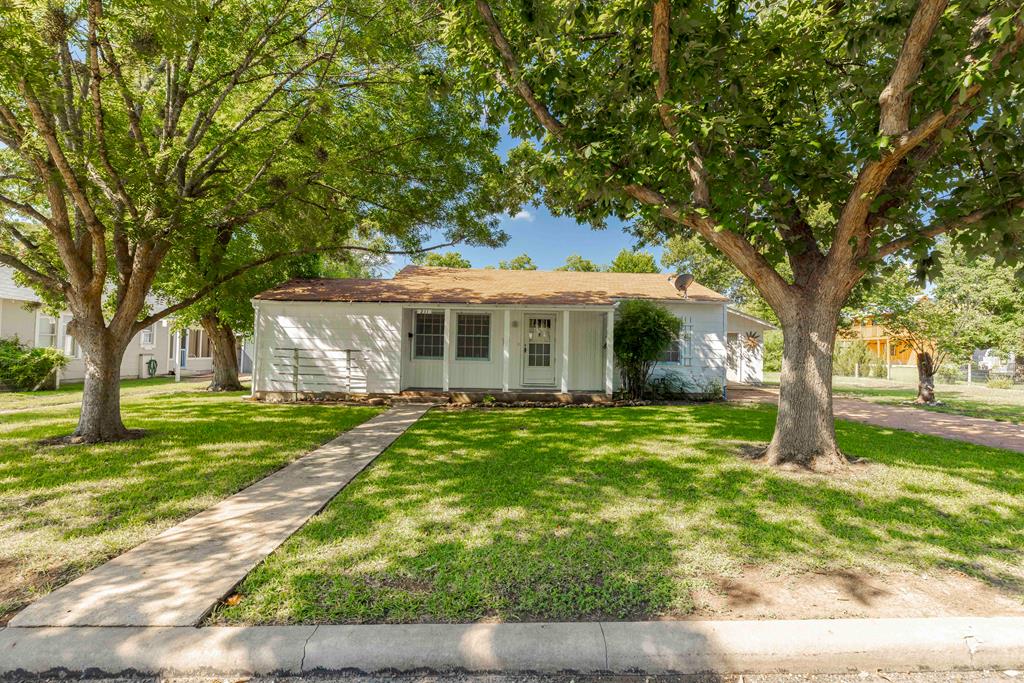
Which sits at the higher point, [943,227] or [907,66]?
[907,66]

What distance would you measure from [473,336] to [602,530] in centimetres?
972

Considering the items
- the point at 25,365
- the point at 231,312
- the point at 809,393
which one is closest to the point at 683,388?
the point at 809,393

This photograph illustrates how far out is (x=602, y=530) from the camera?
145 inches

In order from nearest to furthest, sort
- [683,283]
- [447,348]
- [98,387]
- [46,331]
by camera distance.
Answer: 1. [98,387]
2. [447,348]
3. [683,283]
4. [46,331]

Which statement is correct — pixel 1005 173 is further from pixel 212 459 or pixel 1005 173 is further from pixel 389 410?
pixel 389 410

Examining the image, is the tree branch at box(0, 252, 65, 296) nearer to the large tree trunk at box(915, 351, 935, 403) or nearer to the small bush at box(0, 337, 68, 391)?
the small bush at box(0, 337, 68, 391)

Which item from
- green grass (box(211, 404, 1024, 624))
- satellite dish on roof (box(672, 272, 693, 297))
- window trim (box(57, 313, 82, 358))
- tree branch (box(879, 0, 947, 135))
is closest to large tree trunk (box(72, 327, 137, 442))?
green grass (box(211, 404, 1024, 624))

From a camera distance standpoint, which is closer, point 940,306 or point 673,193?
point 673,193

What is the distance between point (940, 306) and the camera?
13117 millimetres

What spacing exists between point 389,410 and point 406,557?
7.84m

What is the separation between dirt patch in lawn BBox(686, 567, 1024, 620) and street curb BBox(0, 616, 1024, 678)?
0.58 feet

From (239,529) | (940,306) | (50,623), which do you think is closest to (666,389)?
(940,306)

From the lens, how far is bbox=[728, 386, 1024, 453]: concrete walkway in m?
7.95

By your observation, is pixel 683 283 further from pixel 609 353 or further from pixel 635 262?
pixel 635 262
